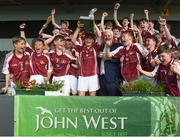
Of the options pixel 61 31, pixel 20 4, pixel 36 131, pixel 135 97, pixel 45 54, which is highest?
pixel 20 4

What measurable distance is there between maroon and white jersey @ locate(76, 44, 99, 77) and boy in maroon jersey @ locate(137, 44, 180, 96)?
3.92 feet

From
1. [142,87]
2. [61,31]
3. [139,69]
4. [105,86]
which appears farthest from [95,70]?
[61,31]

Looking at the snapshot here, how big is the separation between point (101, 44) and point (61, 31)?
6.07 feet

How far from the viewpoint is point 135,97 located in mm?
5867

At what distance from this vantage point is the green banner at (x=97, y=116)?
5.86m

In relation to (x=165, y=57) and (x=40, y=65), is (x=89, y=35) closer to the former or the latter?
(x=40, y=65)

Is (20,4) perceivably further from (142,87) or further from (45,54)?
(142,87)

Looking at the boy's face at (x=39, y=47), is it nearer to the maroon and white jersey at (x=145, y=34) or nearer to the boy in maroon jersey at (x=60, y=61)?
the boy in maroon jersey at (x=60, y=61)

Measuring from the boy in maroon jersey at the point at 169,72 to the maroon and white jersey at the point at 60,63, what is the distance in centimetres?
151

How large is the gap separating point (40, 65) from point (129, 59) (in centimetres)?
134

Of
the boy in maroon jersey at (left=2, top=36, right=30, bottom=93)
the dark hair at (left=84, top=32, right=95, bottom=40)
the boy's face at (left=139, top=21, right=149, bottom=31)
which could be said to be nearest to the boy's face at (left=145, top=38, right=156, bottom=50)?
the dark hair at (left=84, top=32, right=95, bottom=40)

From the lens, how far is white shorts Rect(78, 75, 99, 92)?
23.4ft

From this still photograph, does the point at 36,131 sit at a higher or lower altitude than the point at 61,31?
lower

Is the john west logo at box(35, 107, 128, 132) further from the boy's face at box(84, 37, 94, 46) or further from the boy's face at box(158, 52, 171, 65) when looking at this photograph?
the boy's face at box(84, 37, 94, 46)
